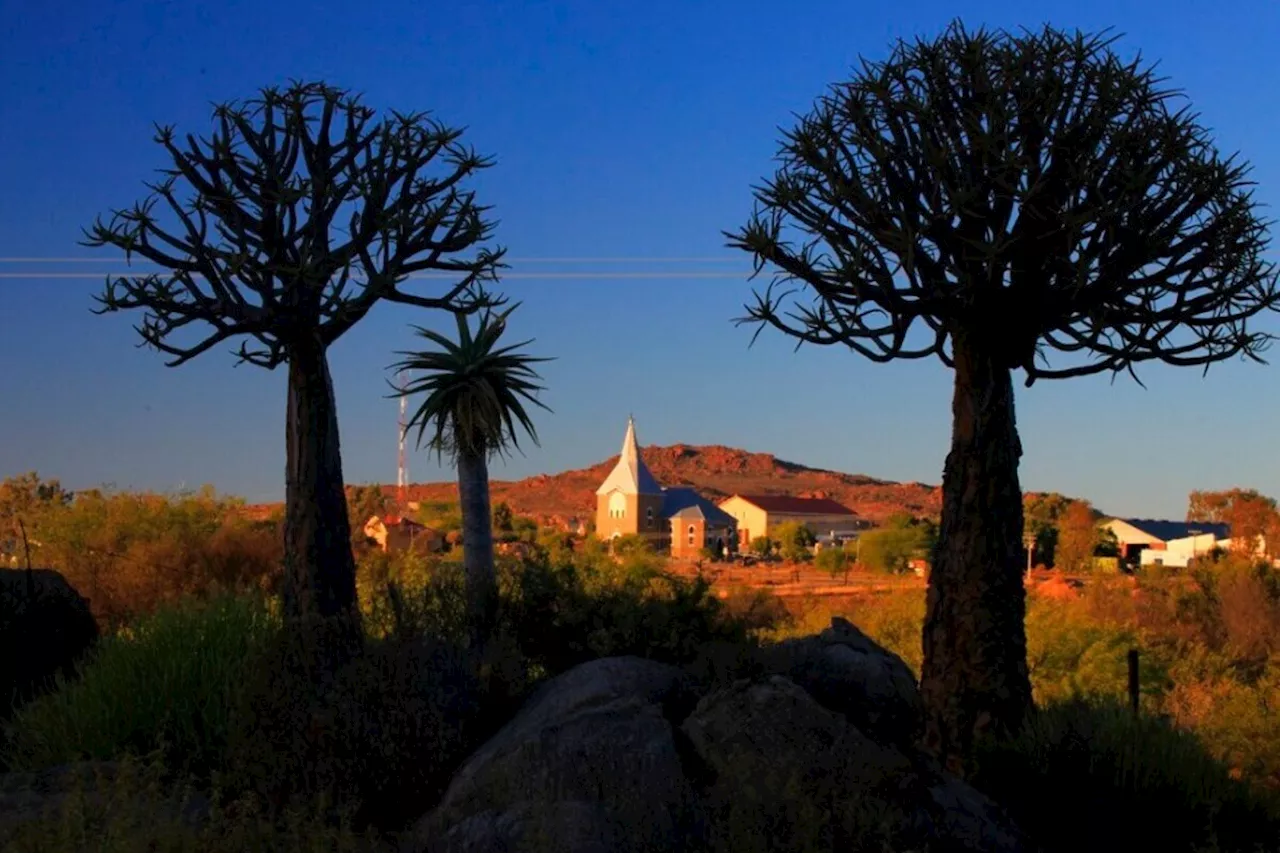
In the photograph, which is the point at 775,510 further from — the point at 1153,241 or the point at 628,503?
the point at 1153,241

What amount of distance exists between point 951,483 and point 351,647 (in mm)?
5404

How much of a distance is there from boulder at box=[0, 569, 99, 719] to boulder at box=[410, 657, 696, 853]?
667cm

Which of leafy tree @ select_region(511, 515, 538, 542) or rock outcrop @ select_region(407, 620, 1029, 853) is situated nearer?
rock outcrop @ select_region(407, 620, 1029, 853)

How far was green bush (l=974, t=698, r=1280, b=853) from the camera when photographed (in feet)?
27.6

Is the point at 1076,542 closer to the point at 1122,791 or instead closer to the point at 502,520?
the point at 502,520

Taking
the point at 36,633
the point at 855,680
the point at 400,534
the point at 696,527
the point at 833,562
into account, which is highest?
the point at 400,534

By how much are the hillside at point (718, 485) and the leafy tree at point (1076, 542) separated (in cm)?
4886

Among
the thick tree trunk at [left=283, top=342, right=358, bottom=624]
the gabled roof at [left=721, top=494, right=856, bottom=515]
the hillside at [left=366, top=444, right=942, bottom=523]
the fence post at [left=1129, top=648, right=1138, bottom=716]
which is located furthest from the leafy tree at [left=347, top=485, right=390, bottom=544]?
the hillside at [left=366, top=444, right=942, bottom=523]

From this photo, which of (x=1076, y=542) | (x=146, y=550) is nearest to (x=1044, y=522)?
(x=1076, y=542)

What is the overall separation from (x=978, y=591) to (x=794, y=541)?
79.2 m

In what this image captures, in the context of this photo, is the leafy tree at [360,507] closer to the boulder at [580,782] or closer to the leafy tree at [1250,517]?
the boulder at [580,782]

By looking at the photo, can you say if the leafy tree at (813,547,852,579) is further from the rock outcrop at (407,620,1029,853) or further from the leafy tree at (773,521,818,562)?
the rock outcrop at (407,620,1029,853)

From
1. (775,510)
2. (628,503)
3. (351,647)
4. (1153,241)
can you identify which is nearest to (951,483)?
(1153,241)

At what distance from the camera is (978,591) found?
10969 millimetres
